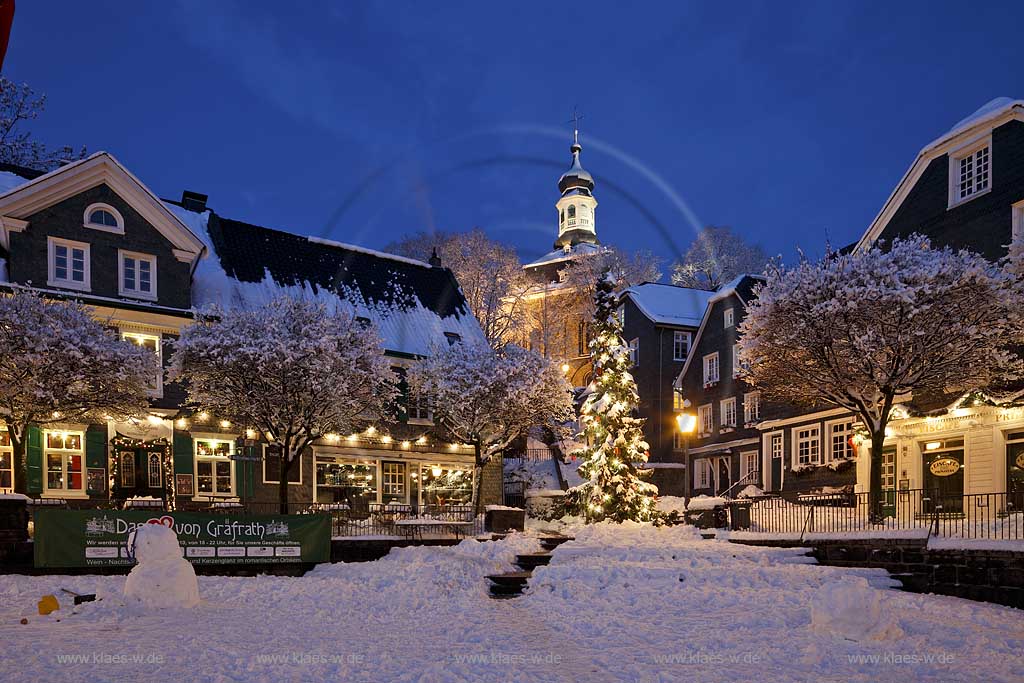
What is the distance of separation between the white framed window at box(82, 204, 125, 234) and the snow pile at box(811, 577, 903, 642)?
26496mm

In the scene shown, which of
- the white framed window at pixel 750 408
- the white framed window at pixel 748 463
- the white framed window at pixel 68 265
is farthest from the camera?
the white framed window at pixel 748 463

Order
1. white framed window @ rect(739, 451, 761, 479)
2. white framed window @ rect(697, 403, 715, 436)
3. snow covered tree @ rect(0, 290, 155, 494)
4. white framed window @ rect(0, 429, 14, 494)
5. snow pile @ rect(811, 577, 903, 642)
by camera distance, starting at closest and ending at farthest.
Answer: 1. snow pile @ rect(811, 577, 903, 642)
2. snow covered tree @ rect(0, 290, 155, 494)
3. white framed window @ rect(0, 429, 14, 494)
4. white framed window @ rect(739, 451, 761, 479)
5. white framed window @ rect(697, 403, 715, 436)

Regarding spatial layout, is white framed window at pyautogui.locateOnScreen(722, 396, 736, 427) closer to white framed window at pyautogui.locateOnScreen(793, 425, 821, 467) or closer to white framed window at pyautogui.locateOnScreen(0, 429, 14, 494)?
white framed window at pyautogui.locateOnScreen(793, 425, 821, 467)

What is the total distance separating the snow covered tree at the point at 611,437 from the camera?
27.2 m

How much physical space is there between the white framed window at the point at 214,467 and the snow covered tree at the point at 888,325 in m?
19.7

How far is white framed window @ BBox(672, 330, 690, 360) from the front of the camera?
48312 mm

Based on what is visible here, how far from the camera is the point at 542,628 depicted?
13695 millimetres

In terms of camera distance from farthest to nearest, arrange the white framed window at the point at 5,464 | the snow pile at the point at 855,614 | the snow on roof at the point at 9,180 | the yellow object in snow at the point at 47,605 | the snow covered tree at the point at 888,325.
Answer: the snow on roof at the point at 9,180 → the white framed window at the point at 5,464 → the snow covered tree at the point at 888,325 → the yellow object in snow at the point at 47,605 → the snow pile at the point at 855,614

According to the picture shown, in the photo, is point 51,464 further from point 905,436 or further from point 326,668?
point 905,436

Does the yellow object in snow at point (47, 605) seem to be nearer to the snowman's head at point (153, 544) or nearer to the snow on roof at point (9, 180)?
the snowman's head at point (153, 544)

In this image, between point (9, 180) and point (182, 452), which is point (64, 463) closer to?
point (182, 452)

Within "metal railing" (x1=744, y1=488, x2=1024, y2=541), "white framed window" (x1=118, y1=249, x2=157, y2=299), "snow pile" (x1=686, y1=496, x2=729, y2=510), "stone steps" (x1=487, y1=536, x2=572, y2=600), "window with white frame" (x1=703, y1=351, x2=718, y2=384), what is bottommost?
"stone steps" (x1=487, y1=536, x2=572, y2=600)

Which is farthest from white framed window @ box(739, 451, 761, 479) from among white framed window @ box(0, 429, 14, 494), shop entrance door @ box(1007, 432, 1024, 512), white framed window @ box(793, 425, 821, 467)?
white framed window @ box(0, 429, 14, 494)

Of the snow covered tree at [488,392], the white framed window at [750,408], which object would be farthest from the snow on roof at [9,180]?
the white framed window at [750,408]
